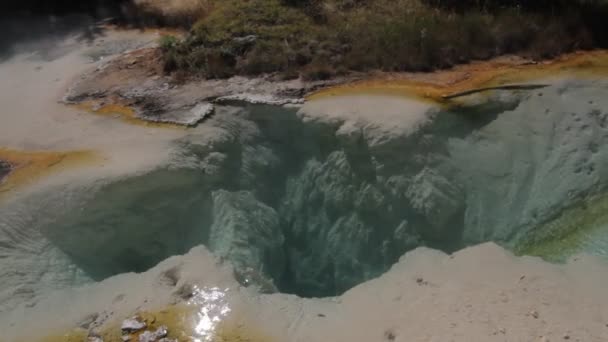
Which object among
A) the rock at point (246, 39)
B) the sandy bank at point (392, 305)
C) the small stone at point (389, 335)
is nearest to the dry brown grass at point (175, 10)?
the rock at point (246, 39)

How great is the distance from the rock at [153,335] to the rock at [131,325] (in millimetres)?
68

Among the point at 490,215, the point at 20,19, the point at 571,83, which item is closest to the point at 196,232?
the point at 490,215

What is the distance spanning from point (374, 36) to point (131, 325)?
16.1 feet

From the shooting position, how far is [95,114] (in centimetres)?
685

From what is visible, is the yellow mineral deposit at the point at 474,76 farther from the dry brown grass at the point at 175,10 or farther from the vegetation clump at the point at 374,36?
the dry brown grass at the point at 175,10

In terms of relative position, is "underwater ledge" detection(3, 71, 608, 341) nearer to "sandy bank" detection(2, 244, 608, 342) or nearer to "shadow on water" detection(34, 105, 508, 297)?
"shadow on water" detection(34, 105, 508, 297)

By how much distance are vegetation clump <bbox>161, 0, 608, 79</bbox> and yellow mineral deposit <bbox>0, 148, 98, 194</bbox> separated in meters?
2.14

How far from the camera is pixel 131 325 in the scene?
4199mm

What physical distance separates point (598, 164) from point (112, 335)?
436cm

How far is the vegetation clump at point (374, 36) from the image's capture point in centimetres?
726

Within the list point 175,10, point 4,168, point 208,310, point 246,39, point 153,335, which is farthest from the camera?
point 175,10

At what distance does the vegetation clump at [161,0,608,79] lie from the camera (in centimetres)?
726

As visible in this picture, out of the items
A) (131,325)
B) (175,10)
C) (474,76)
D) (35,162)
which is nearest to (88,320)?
(131,325)

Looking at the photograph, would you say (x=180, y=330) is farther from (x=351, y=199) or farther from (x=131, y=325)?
(x=351, y=199)
